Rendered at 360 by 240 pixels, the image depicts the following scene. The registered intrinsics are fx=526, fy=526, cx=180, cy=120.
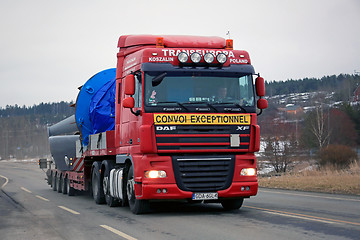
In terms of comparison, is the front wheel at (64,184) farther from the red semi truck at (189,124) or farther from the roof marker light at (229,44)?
the roof marker light at (229,44)

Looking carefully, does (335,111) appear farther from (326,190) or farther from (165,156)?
(165,156)

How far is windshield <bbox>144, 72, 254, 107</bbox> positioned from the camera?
11.3 m

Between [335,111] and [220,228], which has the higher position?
[335,111]

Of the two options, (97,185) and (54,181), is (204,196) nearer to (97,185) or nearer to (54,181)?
(97,185)

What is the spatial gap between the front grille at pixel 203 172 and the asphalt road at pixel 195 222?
0.66m

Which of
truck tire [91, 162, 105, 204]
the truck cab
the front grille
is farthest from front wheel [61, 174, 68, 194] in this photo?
the front grille

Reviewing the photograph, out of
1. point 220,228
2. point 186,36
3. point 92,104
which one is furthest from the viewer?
point 92,104

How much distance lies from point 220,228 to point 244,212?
2821 mm

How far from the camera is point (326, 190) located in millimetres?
18312

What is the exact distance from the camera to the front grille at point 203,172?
1125cm

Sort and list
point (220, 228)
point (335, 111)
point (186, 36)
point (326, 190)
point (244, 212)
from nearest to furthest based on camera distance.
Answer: point (220, 228)
point (244, 212)
point (186, 36)
point (326, 190)
point (335, 111)

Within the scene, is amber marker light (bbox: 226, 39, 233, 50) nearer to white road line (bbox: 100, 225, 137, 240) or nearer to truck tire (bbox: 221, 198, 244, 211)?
truck tire (bbox: 221, 198, 244, 211)

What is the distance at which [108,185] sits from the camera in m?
14.4

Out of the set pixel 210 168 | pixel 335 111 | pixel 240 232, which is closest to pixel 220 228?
pixel 240 232
